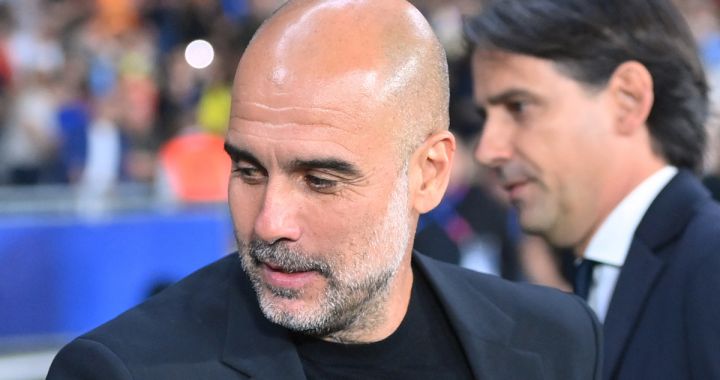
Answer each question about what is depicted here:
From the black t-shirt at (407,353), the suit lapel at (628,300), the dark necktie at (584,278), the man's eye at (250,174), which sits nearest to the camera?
the man's eye at (250,174)

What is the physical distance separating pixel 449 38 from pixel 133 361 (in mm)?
10652

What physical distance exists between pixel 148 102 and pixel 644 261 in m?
8.77

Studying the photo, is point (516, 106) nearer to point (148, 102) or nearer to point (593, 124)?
point (593, 124)

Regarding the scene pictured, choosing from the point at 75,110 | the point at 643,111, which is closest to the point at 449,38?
the point at 75,110

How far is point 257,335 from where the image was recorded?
2.27 m

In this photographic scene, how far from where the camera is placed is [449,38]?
12430 mm

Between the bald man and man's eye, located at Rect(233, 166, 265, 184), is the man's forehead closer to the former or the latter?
the bald man

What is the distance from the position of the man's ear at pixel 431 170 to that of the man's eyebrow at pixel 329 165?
21cm

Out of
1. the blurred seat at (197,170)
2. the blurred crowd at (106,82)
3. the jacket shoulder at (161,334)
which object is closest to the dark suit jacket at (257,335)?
the jacket shoulder at (161,334)

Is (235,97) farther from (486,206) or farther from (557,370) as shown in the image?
(486,206)

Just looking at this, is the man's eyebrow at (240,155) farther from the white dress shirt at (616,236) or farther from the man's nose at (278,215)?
the white dress shirt at (616,236)

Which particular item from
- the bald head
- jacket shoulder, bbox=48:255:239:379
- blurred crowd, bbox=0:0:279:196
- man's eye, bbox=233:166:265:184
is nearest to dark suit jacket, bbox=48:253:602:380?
jacket shoulder, bbox=48:255:239:379

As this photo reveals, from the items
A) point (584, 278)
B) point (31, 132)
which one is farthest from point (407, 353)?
point (31, 132)

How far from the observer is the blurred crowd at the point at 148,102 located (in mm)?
8016
